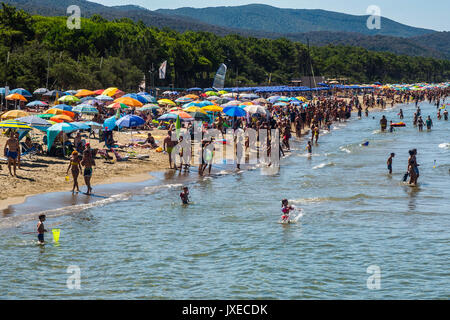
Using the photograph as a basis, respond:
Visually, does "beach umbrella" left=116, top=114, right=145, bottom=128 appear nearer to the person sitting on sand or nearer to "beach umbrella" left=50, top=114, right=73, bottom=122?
"beach umbrella" left=50, top=114, right=73, bottom=122

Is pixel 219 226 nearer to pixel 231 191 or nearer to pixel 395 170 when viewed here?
pixel 231 191

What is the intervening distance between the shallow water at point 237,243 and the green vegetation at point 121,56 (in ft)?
97.3

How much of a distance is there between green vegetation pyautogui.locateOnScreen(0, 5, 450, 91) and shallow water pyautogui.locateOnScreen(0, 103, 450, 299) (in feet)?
97.3

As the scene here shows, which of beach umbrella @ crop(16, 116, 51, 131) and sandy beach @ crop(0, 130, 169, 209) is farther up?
beach umbrella @ crop(16, 116, 51, 131)

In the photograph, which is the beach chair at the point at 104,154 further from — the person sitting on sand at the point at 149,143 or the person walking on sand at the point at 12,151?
the person walking on sand at the point at 12,151

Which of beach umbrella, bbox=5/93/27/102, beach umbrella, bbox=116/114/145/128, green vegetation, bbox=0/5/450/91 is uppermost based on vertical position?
green vegetation, bbox=0/5/450/91

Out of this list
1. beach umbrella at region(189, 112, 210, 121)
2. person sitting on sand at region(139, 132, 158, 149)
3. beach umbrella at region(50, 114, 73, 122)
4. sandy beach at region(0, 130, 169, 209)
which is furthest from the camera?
beach umbrella at region(189, 112, 210, 121)

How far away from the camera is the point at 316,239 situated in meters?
15.7

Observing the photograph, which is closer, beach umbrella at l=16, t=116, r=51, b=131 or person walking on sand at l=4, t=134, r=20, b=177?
person walking on sand at l=4, t=134, r=20, b=177

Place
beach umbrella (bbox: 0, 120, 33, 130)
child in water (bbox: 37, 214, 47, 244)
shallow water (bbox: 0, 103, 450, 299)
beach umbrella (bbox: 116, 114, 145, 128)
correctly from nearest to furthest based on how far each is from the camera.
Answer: shallow water (bbox: 0, 103, 450, 299) → child in water (bbox: 37, 214, 47, 244) → beach umbrella (bbox: 0, 120, 33, 130) → beach umbrella (bbox: 116, 114, 145, 128)

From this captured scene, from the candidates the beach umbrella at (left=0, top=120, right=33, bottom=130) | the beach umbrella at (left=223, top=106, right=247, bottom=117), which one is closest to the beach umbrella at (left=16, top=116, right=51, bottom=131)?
the beach umbrella at (left=0, top=120, right=33, bottom=130)

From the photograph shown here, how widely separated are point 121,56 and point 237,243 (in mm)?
58784

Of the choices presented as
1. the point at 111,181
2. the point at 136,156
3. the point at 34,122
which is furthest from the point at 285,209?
the point at 34,122

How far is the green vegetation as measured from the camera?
48938 mm
